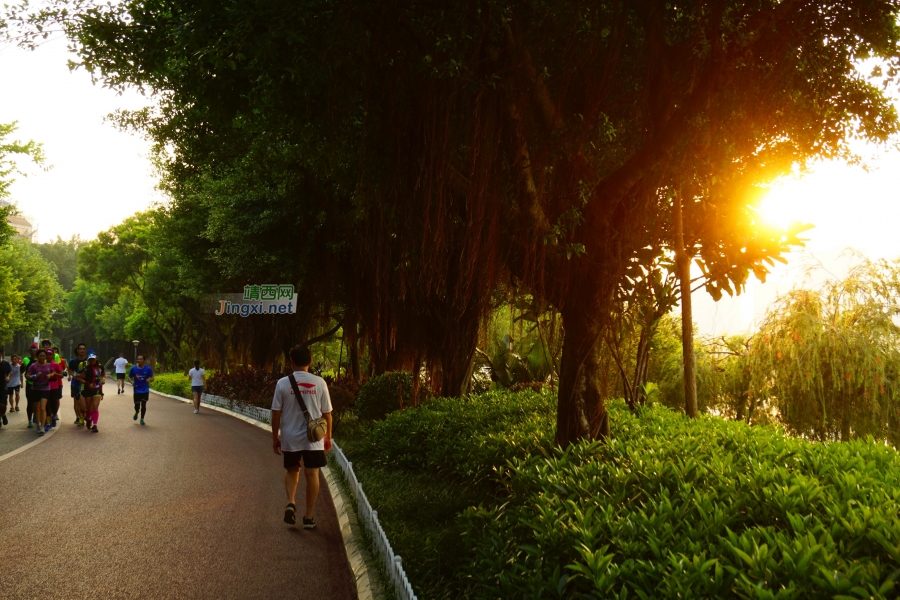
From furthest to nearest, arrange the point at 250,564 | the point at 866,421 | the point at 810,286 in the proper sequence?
the point at 810,286 → the point at 866,421 → the point at 250,564

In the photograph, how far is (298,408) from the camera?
6.43 m

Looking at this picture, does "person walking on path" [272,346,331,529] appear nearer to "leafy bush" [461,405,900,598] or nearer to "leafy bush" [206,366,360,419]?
"leafy bush" [461,405,900,598]

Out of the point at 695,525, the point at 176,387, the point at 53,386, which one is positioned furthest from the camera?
the point at 176,387

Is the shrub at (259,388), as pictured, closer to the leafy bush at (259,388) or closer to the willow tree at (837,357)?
the leafy bush at (259,388)

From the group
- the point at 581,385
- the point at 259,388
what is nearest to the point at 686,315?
the point at 581,385

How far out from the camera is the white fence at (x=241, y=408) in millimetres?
17475

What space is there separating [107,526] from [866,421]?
47.5ft

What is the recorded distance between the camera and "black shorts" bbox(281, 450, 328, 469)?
634 centimetres

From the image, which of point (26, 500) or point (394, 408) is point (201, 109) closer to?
point (26, 500)

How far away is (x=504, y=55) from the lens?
6500 mm

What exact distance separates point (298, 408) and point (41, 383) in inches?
396

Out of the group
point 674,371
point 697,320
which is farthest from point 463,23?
point 697,320

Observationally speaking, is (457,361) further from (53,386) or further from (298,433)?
(53,386)

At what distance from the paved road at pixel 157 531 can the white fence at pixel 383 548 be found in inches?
13.2
